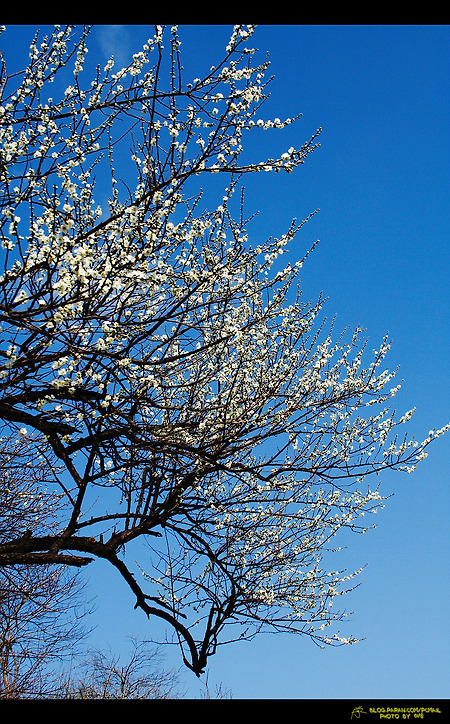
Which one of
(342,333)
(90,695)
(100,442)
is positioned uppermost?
(342,333)

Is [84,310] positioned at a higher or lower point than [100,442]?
higher

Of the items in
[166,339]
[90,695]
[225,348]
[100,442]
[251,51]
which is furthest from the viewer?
[90,695]

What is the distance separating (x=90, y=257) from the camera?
383cm

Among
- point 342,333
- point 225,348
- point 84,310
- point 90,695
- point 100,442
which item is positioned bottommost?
point 90,695

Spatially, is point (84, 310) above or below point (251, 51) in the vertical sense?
below

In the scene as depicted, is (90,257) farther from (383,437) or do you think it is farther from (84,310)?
(383,437)
